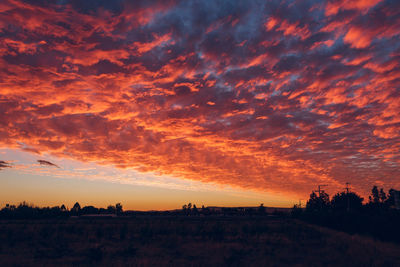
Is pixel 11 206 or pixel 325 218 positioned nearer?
pixel 325 218

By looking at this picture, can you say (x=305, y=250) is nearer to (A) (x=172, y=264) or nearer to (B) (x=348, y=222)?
(A) (x=172, y=264)

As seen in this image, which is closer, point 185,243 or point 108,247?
point 108,247

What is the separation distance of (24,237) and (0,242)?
4055 millimetres

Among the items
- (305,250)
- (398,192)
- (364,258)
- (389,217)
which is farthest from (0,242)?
(389,217)

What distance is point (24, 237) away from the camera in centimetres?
3428

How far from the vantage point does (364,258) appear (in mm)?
21516

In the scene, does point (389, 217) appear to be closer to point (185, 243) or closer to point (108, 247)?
point (185, 243)

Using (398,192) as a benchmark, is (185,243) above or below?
below

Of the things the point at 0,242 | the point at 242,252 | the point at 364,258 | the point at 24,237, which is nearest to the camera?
the point at 364,258

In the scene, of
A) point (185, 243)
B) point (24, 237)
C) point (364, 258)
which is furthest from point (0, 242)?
point (364, 258)

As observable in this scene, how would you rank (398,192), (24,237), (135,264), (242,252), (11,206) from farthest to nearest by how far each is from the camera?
(11,206), (24,237), (398,192), (242,252), (135,264)

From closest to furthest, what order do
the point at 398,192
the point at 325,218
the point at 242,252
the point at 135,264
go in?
the point at 135,264, the point at 242,252, the point at 398,192, the point at 325,218

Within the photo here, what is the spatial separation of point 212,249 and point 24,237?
23.4 m

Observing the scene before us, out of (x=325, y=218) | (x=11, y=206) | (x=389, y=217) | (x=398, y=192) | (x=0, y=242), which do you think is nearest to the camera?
(x=398, y=192)
